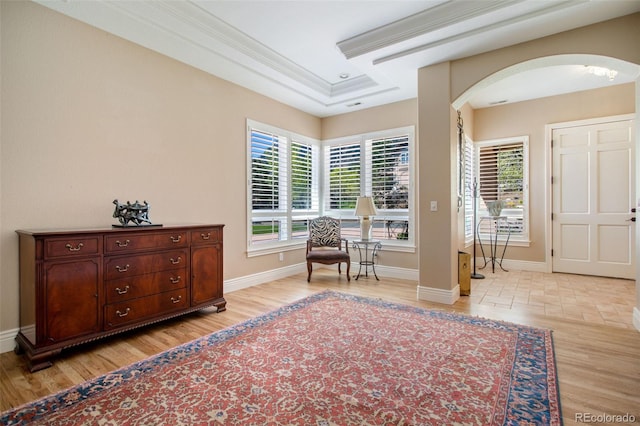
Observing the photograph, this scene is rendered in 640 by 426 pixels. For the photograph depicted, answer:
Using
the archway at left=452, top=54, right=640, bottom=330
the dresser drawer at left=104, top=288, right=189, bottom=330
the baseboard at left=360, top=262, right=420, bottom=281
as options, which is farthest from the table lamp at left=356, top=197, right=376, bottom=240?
the dresser drawer at left=104, top=288, right=189, bottom=330

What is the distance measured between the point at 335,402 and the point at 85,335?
81.1 inches

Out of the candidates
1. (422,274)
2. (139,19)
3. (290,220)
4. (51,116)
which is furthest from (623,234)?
(51,116)

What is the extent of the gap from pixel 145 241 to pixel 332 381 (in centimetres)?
204

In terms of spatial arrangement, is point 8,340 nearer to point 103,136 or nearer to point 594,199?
point 103,136

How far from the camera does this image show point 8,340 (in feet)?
8.08

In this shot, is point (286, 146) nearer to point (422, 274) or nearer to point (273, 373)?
point (422, 274)

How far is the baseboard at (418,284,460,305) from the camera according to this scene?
3.64 metres

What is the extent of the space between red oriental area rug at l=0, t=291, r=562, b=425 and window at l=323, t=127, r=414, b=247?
2420 mm

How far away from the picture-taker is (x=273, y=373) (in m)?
2.09

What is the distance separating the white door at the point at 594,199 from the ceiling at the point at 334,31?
1.15 metres

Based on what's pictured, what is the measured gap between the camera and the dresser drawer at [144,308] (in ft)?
8.46

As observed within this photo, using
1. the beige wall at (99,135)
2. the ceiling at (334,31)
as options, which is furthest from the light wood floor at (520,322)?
the ceiling at (334,31)

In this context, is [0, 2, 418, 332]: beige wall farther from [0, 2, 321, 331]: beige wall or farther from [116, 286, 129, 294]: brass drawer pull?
[116, 286, 129, 294]: brass drawer pull

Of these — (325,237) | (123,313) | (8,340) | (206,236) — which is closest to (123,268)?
→ (123,313)
